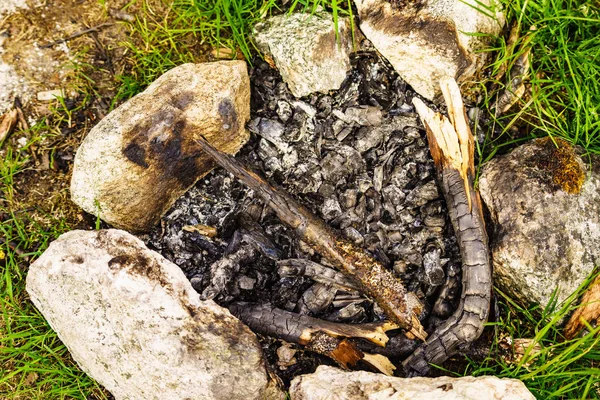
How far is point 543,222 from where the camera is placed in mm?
3014

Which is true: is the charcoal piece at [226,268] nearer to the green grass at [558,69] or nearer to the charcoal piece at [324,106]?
the charcoal piece at [324,106]

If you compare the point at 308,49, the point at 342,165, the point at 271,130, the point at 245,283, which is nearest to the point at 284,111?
the point at 271,130

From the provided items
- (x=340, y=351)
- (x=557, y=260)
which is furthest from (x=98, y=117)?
(x=557, y=260)

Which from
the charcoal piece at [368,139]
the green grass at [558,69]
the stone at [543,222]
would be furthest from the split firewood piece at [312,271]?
the green grass at [558,69]

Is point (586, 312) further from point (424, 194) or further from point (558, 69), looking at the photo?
point (558, 69)

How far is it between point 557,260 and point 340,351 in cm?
136

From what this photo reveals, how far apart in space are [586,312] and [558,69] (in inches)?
59.9

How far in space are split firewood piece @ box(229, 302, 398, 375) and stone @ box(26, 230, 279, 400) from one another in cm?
21

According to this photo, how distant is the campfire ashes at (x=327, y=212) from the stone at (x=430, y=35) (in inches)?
5.6

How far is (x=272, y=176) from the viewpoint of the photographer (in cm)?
333

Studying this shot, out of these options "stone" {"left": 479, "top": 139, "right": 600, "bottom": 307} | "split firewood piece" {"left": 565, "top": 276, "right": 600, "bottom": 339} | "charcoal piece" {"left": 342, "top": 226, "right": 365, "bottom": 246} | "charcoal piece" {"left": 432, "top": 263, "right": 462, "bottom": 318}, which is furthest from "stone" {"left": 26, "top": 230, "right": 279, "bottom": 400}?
"split firewood piece" {"left": 565, "top": 276, "right": 600, "bottom": 339}

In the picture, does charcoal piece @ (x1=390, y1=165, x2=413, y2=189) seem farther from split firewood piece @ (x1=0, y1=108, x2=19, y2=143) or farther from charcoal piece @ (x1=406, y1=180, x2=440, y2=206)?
split firewood piece @ (x1=0, y1=108, x2=19, y2=143)

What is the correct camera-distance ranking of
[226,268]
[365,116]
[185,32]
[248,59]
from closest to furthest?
1. [226,268]
2. [365,116]
3. [248,59]
4. [185,32]

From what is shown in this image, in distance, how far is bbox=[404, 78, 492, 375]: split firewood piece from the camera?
298 centimetres
